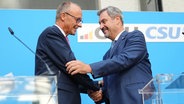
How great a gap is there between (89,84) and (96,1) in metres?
2.36

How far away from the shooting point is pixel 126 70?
6.36 feet

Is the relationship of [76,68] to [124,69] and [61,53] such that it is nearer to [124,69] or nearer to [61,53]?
[61,53]

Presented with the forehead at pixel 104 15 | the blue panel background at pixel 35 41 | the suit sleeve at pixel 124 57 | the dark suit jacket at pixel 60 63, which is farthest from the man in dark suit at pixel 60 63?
the blue panel background at pixel 35 41

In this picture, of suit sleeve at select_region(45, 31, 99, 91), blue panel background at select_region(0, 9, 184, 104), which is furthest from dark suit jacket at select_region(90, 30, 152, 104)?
blue panel background at select_region(0, 9, 184, 104)

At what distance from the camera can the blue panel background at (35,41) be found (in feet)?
8.80

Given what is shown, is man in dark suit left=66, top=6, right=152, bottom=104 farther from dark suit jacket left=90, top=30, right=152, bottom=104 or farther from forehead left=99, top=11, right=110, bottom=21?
forehead left=99, top=11, right=110, bottom=21

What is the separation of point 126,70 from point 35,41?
100 cm

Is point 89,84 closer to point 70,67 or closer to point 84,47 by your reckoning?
point 70,67

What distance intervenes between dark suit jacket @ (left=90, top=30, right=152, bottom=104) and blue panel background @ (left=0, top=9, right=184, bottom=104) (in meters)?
0.77

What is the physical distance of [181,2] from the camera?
14.1 feet

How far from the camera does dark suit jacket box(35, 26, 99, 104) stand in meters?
1.86

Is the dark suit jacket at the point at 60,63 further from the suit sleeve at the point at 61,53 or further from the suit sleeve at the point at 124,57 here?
the suit sleeve at the point at 124,57

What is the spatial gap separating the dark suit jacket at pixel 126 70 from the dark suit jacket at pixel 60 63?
13 centimetres

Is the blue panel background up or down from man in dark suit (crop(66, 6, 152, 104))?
up
